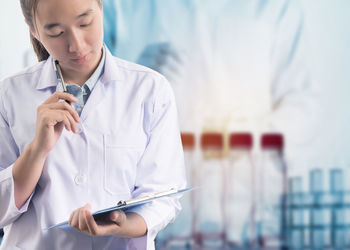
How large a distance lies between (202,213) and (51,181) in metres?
1.53

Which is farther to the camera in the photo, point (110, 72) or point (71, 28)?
point (110, 72)

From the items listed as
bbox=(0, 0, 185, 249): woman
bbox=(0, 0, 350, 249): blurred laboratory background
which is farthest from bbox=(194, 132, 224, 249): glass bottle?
bbox=(0, 0, 185, 249): woman

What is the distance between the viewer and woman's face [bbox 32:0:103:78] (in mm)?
796

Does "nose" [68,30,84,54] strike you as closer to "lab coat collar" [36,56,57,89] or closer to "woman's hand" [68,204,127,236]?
"lab coat collar" [36,56,57,89]

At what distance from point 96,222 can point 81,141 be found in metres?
0.18

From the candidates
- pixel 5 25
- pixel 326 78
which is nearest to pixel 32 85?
pixel 5 25

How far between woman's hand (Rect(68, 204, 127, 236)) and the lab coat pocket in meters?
0.10

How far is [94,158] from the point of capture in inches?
33.9

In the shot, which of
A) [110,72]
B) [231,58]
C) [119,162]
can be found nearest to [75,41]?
[110,72]

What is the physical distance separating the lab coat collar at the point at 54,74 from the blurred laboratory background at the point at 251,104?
4.40 feet

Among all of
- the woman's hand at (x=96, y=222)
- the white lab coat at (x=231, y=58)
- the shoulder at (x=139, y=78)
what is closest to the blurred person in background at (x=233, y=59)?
the white lab coat at (x=231, y=58)

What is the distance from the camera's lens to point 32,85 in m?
0.91

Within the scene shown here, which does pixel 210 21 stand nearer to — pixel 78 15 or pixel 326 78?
pixel 326 78

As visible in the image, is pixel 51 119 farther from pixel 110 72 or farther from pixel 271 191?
pixel 271 191
